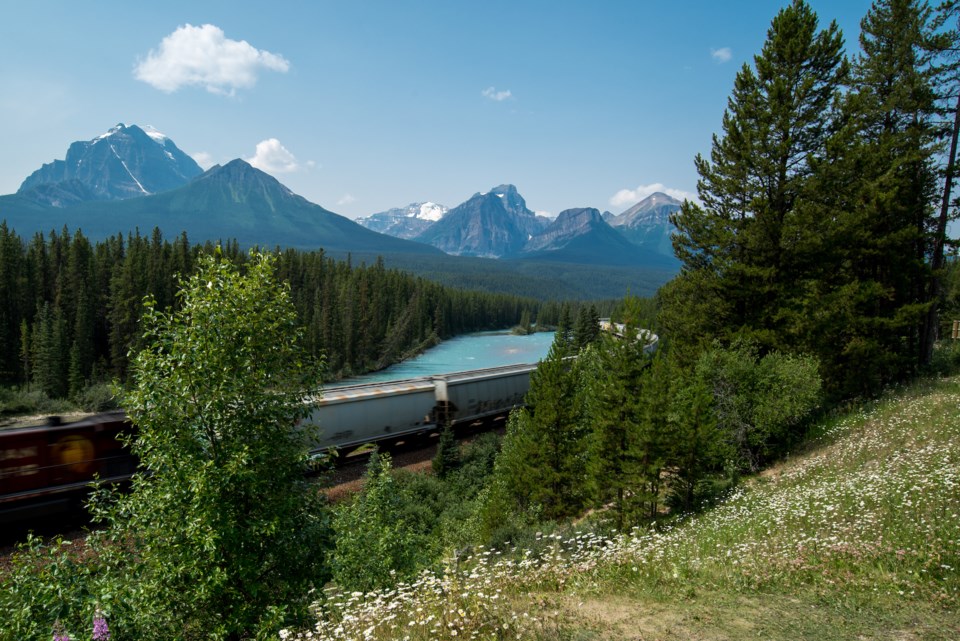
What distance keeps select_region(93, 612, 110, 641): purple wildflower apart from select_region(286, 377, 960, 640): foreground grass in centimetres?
259

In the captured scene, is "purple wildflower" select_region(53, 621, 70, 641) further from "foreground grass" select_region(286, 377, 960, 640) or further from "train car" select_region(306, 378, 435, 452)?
"train car" select_region(306, 378, 435, 452)

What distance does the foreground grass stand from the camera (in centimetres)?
670

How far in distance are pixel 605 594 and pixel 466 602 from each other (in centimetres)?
232

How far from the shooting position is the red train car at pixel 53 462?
19.1m

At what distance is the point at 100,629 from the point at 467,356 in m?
98.7

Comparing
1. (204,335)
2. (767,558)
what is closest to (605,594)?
(767,558)

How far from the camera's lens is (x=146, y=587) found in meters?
7.15

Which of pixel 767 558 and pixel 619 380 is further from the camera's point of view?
pixel 619 380

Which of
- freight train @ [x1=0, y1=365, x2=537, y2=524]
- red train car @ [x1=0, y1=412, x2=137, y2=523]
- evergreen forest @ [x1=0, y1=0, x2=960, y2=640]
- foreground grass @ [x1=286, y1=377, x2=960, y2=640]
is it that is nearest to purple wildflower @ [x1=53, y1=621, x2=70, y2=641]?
evergreen forest @ [x1=0, y1=0, x2=960, y2=640]

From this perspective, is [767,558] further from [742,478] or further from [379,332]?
[379,332]

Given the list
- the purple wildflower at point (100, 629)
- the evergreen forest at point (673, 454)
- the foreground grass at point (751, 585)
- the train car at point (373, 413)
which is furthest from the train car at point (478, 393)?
the purple wildflower at point (100, 629)

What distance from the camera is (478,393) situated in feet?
121

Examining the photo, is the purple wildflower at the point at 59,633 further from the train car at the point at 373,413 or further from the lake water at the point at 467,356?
the lake water at the point at 467,356

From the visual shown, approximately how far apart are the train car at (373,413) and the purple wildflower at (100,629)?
18963 millimetres
